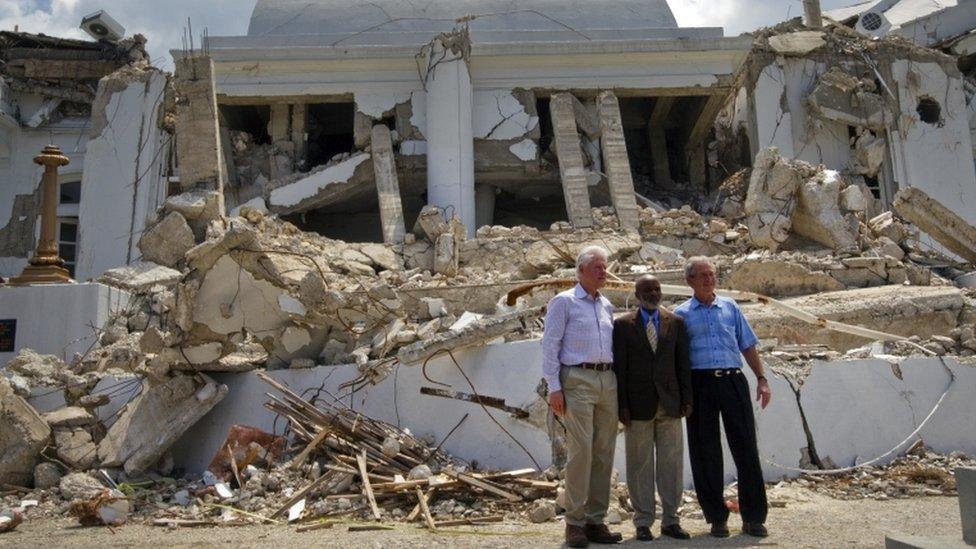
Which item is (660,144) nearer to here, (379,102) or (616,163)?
(616,163)

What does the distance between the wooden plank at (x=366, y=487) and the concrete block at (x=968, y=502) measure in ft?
10.4

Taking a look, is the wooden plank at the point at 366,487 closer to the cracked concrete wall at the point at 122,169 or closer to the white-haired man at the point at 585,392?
the white-haired man at the point at 585,392

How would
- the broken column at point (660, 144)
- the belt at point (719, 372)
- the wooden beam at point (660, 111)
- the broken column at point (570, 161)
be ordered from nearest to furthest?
the belt at point (719, 372) → the broken column at point (570, 161) → the wooden beam at point (660, 111) → the broken column at point (660, 144)

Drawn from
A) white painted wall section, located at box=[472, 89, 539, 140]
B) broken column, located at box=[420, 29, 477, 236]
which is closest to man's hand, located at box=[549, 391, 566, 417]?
broken column, located at box=[420, 29, 477, 236]

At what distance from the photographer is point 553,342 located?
4215mm

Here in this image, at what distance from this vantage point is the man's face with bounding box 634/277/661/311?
435 cm

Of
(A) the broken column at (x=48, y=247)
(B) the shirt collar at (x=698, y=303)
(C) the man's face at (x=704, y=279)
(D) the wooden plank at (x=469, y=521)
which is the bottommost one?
(D) the wooden plank at (x=469, y=521)

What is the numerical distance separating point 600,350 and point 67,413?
17.3ft

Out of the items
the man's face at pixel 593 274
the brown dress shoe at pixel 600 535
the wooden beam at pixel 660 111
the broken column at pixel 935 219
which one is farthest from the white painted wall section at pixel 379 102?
the brown dress shoe at pixel 600 535

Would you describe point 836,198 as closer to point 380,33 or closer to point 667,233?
point 667,233

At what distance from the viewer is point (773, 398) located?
244 inches

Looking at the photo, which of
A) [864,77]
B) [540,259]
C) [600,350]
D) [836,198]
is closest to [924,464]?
[600,350]

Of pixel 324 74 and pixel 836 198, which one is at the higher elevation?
pixel 324 74

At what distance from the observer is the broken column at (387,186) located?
43.2ft
